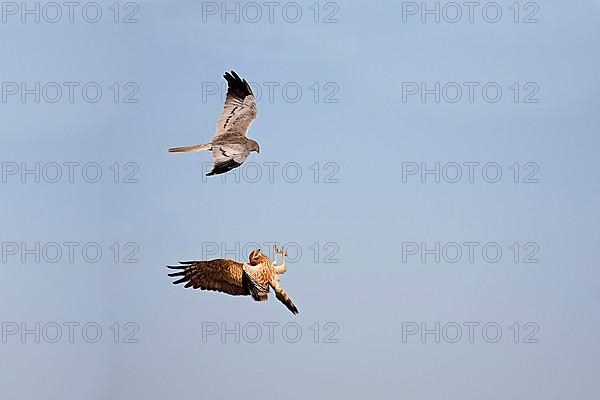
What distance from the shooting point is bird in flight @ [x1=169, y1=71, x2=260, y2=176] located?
13094 millimetres

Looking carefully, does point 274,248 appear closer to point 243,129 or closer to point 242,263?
point 242,263

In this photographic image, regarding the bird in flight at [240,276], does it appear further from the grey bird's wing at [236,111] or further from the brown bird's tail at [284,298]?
the grey bird's wing at [236,111]

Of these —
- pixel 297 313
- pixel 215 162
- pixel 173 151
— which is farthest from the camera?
pixel 173 151

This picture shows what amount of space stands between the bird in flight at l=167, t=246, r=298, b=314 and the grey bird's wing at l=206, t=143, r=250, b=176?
1367 millimetres

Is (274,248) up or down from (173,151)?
down

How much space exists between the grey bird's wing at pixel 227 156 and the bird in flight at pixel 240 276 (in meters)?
1.37

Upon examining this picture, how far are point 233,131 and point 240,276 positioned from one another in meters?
2.85

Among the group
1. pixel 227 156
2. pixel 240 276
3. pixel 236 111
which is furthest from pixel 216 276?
pixel 236 111

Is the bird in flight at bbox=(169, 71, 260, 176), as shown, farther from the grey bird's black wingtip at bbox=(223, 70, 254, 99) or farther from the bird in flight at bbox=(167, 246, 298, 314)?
the bird in flight at bbox=(167, 246, 298, 314)

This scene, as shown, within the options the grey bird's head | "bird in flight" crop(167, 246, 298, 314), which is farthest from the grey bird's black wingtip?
"bird in flight" crop(167, 246, 298, 314)

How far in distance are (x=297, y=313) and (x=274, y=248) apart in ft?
3.17

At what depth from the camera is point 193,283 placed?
12930 millimetres

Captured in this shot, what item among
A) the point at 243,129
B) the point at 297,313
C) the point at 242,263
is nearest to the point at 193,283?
the point at 242,263

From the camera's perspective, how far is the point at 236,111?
14688 millimetres
